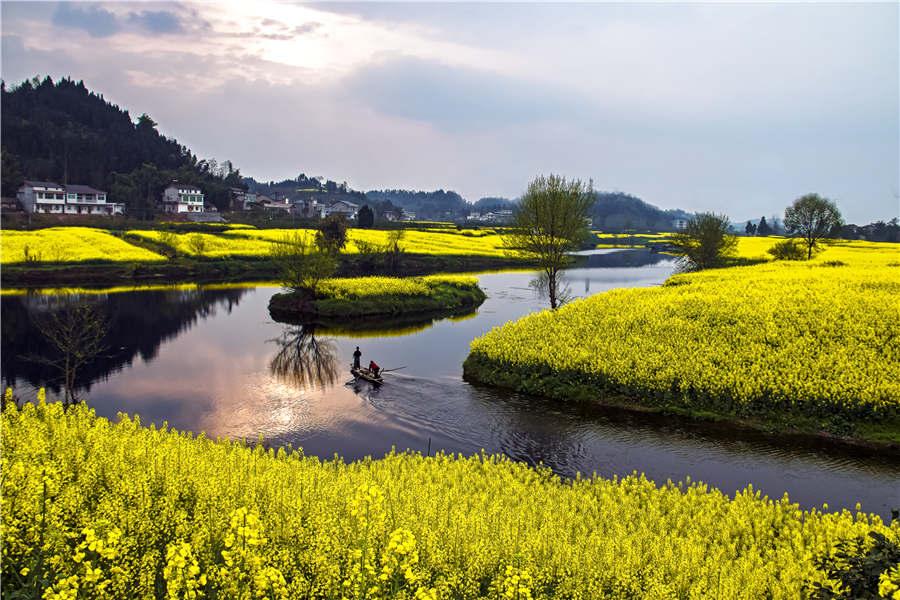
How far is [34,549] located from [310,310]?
46198 mm

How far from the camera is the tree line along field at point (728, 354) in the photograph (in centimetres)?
2636

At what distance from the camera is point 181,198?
14775 cm

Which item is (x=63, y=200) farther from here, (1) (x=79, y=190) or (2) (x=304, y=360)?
(2) (x=304, y=360)

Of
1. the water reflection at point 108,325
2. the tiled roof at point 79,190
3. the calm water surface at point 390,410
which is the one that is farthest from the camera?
the tiled roof at point 79,190

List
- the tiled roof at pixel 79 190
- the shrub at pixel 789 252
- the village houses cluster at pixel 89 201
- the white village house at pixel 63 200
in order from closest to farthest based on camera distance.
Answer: the shrub at pixel 789 252 → the white village house at pixel 63 200 → the village houses cluster at pixel 89 201 → the tiled roof at pixel 79 190

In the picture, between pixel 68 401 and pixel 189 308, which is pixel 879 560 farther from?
pixel 189 308

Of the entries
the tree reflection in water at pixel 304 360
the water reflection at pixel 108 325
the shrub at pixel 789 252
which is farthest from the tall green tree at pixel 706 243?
the water reflection at pixel 108 325

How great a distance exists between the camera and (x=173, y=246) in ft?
295

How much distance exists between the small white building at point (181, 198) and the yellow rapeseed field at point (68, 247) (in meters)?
54.8

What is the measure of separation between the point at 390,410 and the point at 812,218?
78.6 meters

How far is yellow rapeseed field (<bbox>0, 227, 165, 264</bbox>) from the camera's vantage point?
71.4 metres

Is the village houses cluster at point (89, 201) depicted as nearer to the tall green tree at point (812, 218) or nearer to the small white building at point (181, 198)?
the small white building at point (181, 198)

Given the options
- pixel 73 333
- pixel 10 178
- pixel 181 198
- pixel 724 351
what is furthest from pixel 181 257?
pixel 724 351

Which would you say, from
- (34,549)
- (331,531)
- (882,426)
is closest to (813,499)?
(882,426)
